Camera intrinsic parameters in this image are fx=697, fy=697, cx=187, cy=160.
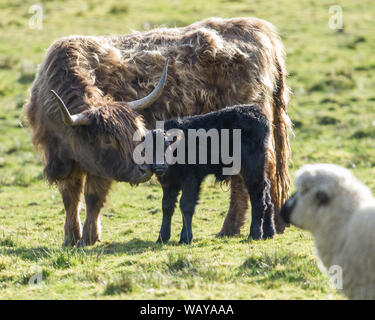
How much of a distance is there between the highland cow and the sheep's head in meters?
2.00

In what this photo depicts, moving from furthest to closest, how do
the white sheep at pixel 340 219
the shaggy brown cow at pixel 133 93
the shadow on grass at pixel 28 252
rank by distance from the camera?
the shaggy brown cow at pixel 133 93, the shadow on grass at pixel 28 252, the white sheep at pixel 340 219

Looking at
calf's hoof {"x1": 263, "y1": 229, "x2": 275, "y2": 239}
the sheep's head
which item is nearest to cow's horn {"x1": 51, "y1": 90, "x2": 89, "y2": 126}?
calf's hoof {"x1": 263, "y1": 229, "x2": 275, "y2": 239}

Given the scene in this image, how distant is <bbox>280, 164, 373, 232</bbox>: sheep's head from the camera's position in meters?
4.82

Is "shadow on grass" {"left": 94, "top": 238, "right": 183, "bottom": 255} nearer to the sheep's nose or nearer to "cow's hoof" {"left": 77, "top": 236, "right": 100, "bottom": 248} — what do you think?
"cow's hoof" {"left": 77, "top": 236, "right": 100, "bottom": 248}

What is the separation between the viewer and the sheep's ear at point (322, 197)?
4871 millimetres

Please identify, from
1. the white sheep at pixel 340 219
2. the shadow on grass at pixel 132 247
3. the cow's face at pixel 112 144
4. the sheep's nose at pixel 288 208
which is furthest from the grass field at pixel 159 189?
the cow's face at pixel 112 144

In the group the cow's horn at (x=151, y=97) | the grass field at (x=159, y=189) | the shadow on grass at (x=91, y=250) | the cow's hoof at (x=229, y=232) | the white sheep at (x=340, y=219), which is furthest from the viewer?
the cow's hoof at (x=229, y=232)

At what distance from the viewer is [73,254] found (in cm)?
662

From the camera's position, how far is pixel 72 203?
310 inches

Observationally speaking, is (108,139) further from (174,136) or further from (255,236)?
(255,236)

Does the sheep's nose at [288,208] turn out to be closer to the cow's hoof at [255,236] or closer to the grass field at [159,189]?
the grass field at [159,189]

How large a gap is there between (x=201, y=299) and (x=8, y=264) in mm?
2326

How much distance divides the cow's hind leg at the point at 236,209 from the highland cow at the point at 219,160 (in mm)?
693
